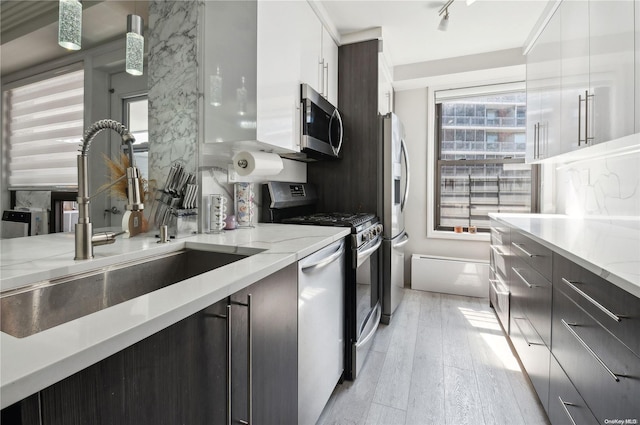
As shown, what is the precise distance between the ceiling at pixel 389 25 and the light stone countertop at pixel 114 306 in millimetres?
729

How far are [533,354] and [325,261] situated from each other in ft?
4.12

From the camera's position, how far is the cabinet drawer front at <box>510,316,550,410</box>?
59.9 inches

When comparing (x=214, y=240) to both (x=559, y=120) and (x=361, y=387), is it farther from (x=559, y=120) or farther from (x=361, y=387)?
(x=559, y=120)

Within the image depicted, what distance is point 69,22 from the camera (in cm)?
110

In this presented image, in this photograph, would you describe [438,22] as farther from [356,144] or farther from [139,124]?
[139,124]

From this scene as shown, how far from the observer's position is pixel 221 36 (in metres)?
1.61

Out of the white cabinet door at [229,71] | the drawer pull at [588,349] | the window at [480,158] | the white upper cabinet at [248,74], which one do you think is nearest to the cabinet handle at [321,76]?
the white upper cabinet at [248,74]

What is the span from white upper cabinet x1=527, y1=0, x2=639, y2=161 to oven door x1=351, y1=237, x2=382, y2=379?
1.43 meters

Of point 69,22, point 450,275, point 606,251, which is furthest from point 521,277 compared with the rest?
point 69,22

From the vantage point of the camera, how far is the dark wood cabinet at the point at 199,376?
484mm

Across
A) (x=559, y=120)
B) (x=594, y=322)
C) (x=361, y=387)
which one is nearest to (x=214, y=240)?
(x=361, y=387)

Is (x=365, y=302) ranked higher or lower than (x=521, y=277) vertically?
lower

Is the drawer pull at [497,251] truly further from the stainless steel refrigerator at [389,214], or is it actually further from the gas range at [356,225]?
the gas range at [356,225]

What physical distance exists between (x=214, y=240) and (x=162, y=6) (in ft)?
4.37
